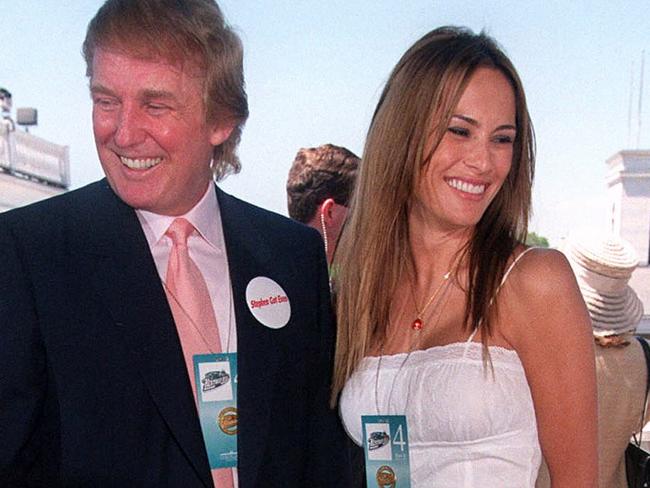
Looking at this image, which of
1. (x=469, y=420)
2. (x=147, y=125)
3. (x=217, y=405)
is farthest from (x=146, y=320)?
(x=469, y=420)

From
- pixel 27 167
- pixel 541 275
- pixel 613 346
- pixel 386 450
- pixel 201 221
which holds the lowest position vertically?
pixel 386 450

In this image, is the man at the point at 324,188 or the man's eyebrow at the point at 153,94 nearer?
the man's eyebrow at the point at 153,94

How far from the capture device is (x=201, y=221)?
1.50 meters

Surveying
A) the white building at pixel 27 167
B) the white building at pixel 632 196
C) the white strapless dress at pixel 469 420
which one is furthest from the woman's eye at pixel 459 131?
the white building at pixel 632 196

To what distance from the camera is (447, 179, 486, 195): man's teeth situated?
1.66 meters

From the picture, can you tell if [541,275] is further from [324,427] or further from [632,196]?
[632,196]

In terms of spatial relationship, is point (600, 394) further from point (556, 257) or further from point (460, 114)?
point (460, 114)

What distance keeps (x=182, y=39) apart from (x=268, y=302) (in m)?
0.51

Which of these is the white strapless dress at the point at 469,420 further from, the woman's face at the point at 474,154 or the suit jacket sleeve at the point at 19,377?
the suit jacket sleeve at the point at 19,377

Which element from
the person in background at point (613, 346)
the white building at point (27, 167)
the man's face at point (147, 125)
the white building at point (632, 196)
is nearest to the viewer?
the man's face at point (147, 125)

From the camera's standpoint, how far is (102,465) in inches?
49.5

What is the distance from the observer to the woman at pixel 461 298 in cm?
158

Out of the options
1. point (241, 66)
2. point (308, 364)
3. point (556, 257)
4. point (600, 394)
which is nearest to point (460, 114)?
point (556, 257)

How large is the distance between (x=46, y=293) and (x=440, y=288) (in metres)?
0.88
